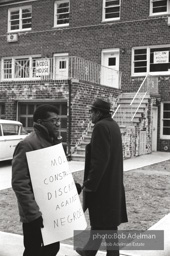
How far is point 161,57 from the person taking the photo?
17.5 meters

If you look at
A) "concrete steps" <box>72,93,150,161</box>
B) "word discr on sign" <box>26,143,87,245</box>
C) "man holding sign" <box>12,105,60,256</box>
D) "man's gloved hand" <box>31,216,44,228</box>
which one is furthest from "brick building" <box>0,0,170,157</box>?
"man's gloved hand" <box>31,216,44,228</box>

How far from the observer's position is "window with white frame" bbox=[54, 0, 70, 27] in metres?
19.9

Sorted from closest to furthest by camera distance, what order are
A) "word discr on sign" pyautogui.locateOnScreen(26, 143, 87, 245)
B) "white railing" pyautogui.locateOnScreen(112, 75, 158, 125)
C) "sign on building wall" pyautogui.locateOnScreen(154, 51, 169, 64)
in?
"word discr on sign" pyautogui.locateOnScreen(26, 143, 87, 245) → "white railing" pyautogui.locateOnScreen(112, 75, 158, 125) → "sign on building wall" pyautogui.locateOnScreen(154, 51, 169, 64)

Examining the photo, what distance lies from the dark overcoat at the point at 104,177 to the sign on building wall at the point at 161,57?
569 inches

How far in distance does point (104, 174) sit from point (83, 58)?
16.0m

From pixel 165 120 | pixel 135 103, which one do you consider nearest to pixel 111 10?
pixel 135 103

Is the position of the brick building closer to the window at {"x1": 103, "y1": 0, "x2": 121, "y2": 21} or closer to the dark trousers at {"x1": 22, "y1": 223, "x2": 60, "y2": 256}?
the window at {"x1": 103, "y1": 0, "x2": 121, "y2": 21}

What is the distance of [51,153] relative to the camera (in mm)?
3168

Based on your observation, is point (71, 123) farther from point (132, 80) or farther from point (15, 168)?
point (15, 168)

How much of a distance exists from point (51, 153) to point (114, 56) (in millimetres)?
16145

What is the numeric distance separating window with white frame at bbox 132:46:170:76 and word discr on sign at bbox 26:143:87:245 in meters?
15.0

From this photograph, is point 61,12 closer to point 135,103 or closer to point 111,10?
point 111,10

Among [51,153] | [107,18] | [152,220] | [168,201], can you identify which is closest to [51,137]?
[51,153]

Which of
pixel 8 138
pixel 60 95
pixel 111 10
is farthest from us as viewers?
pixel 111 10
